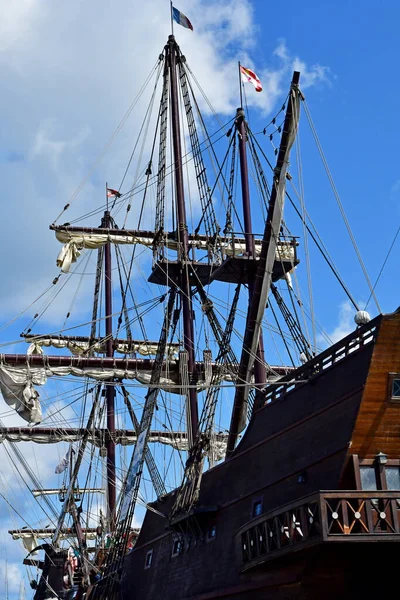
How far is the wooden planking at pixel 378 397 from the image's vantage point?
1566 centimetres

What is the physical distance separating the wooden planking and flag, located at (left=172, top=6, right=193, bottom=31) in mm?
22213

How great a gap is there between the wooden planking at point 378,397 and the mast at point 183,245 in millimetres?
12729

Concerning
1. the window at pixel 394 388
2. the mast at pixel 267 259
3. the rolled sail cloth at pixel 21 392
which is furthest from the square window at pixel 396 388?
the rolled sail cloth at pixel 21 392

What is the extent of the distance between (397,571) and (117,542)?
14.7m

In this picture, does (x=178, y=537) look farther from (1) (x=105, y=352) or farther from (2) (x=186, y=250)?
(1) (x=105, y=352)

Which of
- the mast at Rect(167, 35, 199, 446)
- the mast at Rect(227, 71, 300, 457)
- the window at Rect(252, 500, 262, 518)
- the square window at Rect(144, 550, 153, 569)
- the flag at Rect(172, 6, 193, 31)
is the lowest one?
the window at Rect(252, 500, 262, 518)

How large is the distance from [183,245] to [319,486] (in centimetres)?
1765

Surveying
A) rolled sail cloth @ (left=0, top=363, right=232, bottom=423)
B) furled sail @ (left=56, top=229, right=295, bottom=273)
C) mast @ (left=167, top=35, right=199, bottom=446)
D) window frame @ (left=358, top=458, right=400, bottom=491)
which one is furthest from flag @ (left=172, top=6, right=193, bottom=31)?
window frame @ (left=358, top=458, right=400, bottom=491)

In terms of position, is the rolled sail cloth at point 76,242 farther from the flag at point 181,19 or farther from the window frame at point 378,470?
the window frame at point 378,470

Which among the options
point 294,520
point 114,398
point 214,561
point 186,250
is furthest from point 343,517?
point 114,398

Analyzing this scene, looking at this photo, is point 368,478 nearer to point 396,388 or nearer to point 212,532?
point 396,388

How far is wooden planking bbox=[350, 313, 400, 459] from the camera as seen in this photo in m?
15.7

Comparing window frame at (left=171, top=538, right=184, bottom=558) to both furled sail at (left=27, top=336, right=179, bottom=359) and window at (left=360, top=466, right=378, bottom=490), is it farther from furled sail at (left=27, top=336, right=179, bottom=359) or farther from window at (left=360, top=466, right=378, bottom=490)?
furled sail at (left=27, top=336, right=179, bottom=359)

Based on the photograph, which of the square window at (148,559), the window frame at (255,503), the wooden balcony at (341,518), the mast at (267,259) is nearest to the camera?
the wooden balcony at (341,518)
